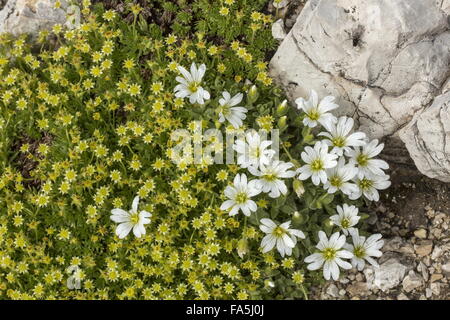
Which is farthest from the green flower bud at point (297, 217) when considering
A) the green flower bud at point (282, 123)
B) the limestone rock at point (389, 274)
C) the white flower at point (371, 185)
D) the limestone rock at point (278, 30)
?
the limestone rock at point (278, 30)

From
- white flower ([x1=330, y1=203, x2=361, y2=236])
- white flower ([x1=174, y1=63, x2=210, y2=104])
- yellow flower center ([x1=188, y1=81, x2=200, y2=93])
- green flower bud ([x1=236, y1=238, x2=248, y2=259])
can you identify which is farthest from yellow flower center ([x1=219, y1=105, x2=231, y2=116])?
white flower ([x1=330, y1=203, x2=361, y2=236])

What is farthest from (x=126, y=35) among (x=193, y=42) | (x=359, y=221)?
(x=359, y=221)

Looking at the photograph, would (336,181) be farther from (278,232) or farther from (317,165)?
(278,232)

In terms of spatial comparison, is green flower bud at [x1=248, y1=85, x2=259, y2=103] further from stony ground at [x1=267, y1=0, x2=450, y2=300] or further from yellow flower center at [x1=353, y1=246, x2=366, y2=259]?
yellow flower center at [x1=353, y1=246, x2=366, y2=259]

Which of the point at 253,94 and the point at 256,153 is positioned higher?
the point at 253,94

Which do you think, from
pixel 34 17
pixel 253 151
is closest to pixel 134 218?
pixel 253 151
